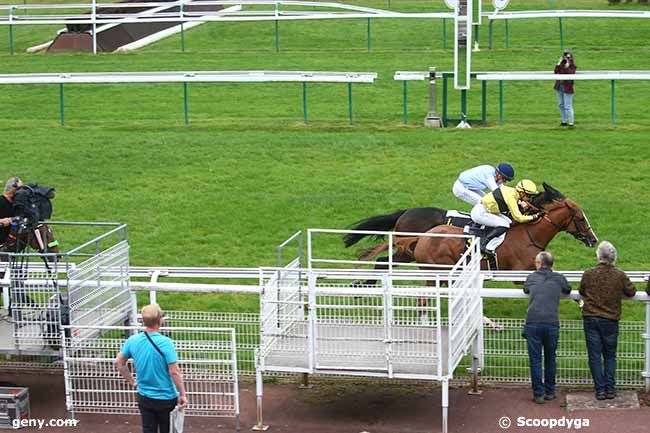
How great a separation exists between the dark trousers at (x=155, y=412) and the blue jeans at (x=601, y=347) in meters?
4.00

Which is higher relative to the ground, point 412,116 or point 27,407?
point 412,116

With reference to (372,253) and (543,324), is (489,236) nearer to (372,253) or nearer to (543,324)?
(372,253)

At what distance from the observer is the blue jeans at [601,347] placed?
37.3 feet

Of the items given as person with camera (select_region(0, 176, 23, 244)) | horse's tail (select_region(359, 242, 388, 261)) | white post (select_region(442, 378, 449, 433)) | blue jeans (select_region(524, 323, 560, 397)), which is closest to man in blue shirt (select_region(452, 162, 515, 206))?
horse's tail (select_region(359, 242, 388, 261))

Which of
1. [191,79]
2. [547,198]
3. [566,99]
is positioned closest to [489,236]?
[547,198]

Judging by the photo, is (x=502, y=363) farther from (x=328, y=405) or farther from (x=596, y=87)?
(x=596, y=87)

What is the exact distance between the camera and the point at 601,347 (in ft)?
37.5

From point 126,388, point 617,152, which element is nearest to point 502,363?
point 126,388

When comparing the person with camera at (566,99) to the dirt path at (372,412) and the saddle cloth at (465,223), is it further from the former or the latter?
the dirt path at (372,412)

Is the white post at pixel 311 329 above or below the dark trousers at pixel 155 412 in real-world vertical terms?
above

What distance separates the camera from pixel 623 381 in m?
11.9

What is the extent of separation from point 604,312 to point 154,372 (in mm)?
4228

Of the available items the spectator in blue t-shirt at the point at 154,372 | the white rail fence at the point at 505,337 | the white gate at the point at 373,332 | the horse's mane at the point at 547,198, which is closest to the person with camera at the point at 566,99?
the horse's mane at the point at 547,198

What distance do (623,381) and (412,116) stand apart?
13045 millimetres
